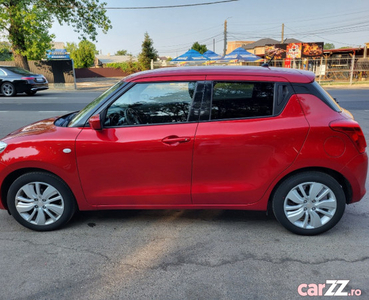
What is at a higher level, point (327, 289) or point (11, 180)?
point (11, 180)

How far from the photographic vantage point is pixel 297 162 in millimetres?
3031

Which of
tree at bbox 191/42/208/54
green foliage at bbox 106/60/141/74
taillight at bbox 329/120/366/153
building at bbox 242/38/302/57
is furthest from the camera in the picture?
tree at bbox 191/42/208/54

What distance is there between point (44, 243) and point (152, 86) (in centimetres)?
195

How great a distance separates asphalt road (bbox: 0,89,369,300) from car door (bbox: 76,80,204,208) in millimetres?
407

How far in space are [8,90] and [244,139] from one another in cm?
1730

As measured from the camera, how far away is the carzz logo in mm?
2445

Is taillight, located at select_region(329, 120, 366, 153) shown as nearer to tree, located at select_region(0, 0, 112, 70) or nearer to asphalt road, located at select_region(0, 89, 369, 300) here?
asphalt road, located at select_region(0, 89, 369, 300)

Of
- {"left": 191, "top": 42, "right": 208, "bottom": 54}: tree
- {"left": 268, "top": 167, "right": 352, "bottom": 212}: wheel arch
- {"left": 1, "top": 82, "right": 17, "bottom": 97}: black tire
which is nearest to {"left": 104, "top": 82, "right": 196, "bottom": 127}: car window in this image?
{"left": 268, "top": 167, "right": 352, "bottom": 212}: wheel arch

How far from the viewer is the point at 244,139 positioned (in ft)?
9.97

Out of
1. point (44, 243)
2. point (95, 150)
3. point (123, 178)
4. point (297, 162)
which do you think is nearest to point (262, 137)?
point (297, 162)

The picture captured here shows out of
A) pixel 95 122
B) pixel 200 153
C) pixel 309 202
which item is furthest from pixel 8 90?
pixel 309 202

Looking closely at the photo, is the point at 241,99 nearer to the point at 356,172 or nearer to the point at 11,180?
the point at 356,172

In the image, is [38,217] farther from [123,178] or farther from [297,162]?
[297,162]

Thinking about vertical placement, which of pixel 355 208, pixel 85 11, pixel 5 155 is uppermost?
pixel 85 11
